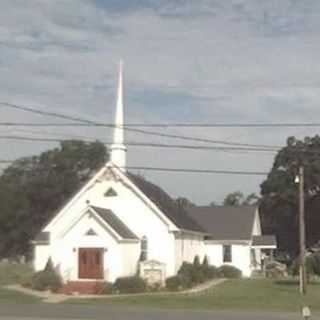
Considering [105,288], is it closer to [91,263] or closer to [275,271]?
[91,263]

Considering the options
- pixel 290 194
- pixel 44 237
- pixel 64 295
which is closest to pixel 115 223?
pixel 44 237

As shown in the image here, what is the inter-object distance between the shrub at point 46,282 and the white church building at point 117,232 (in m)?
1.43

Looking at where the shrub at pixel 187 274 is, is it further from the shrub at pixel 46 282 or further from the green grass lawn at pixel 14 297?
the green grass lawn at pixel 14 297

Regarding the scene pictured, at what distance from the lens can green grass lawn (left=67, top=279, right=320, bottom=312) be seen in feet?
123

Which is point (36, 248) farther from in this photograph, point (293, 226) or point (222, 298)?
point (293, 226)

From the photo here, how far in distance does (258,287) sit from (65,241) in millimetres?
11678

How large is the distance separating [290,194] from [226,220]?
584 inches

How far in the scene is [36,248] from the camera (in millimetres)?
53625

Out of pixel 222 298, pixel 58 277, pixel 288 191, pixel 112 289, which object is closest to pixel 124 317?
pixel 222 298

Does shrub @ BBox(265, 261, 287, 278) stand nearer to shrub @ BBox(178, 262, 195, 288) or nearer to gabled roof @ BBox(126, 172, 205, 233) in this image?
gabled roof @ BBox(126, 172, 205, 233)

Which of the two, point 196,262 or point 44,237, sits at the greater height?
point 44,237

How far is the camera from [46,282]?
161ft

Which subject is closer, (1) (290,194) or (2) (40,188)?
(1) (290,194)

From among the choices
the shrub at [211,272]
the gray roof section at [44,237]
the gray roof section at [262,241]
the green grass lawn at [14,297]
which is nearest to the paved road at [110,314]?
the green grass lawn at [14,297]
